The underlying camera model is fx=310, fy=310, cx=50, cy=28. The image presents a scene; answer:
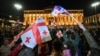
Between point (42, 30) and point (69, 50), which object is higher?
point (42, 30)

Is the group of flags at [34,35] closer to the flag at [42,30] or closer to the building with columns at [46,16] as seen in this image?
the flag at [42,30]

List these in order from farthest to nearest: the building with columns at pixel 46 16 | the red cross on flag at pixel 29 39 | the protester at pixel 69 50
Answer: the building with columns at pixel 46 16
the protester at pixel 69 50
the red cross on flag at pixel 29 39

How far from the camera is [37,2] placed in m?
52.7

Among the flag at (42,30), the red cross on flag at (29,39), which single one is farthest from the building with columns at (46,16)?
the red cross on flag at (29,39)

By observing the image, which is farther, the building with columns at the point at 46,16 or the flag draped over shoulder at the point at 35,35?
the building with columns at the point at 46,16

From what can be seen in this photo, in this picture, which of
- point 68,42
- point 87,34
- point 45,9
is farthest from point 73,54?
point 45,9

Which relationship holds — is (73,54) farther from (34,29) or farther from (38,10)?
(38,10)

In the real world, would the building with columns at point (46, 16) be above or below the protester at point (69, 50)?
above

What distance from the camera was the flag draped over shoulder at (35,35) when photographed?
7551mm

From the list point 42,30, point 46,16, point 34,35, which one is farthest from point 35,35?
point 46,16

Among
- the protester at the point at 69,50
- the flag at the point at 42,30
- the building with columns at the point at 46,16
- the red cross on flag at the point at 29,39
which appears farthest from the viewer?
the building with columns at the point at 46,16

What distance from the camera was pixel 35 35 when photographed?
7730 millimetres

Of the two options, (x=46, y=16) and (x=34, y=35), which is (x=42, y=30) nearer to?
(x=34, y=35)

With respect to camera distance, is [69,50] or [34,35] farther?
[69,50]
